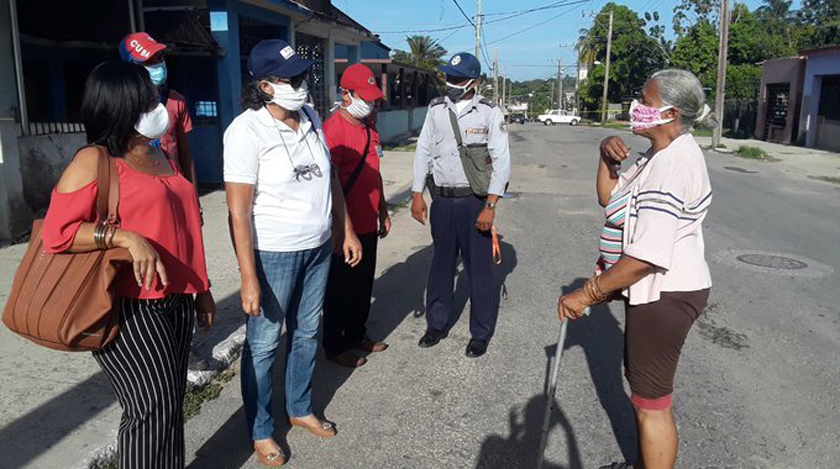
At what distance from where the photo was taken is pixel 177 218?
2.39 metres

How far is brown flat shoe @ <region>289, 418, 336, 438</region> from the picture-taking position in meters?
3.36

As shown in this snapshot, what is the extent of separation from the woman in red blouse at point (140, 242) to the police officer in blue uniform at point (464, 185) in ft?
7.26

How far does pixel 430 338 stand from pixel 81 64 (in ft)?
25.8

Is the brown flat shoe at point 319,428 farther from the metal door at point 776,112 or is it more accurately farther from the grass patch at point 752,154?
the metal door at point 776,112

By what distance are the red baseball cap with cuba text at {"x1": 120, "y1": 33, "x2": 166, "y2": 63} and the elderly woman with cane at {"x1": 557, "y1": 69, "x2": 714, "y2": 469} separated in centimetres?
248

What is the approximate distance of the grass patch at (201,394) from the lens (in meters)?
3.60

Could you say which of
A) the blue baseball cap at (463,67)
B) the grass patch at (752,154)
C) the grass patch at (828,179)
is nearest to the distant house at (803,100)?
the grass patch at (752,154)

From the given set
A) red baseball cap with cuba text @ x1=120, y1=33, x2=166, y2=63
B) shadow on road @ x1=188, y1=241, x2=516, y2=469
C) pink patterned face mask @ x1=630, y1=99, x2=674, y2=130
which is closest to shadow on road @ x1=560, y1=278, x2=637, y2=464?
shadow on road @ x1=188, y1=241, x2=516, y2=469

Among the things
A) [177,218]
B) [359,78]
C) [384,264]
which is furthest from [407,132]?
[177,218]

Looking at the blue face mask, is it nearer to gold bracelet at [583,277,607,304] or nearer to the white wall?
gold bracelet at [583,277,607,304]

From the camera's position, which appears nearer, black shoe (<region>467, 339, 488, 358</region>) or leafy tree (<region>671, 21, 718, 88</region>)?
black shoe (<region>467, 339, 488, 358</region>)

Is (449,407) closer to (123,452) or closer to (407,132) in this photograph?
(123,452)

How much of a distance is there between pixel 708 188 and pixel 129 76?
218 cm

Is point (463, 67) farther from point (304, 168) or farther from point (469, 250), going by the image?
point (304, 168)
